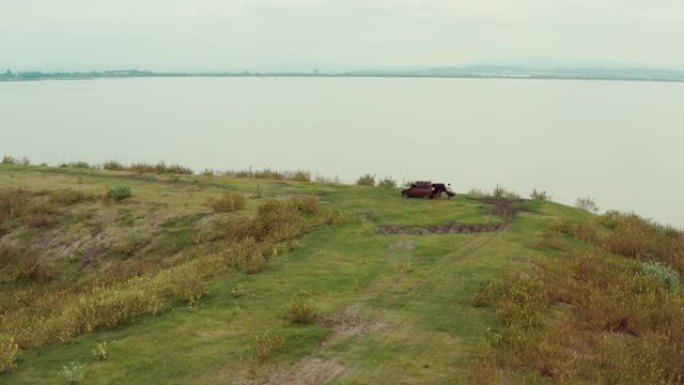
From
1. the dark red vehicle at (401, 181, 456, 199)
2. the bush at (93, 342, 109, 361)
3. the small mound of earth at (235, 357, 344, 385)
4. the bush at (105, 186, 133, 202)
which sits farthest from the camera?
the dark red vehicle at (401, 181, 456, 199)

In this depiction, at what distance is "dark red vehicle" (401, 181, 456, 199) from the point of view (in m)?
27.3

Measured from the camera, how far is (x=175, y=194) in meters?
27.1

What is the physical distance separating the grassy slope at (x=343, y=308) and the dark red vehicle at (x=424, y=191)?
10.5 feet

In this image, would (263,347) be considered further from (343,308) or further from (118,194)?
(118,194)

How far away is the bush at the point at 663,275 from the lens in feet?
55.8

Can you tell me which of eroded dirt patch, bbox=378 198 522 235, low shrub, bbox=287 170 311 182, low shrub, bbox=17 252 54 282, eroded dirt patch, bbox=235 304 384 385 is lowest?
low shrub, bbox=17 252 54 282

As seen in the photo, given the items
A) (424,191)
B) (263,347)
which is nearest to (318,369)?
(263,347)

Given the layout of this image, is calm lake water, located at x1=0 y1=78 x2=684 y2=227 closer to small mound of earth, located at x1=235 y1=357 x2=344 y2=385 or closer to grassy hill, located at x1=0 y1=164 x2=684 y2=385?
grassy hill, located at x1=0 y1=164 x2=684 y2=385

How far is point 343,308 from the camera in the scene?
13.9 metres

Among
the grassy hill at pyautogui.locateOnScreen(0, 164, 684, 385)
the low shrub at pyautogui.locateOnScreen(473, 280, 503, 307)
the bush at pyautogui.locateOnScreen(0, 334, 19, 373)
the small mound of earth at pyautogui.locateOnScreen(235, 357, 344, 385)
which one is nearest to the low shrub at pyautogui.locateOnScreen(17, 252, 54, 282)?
the grassy hill at pyautogui.locateOnScreen(0, 164, 684, 385)

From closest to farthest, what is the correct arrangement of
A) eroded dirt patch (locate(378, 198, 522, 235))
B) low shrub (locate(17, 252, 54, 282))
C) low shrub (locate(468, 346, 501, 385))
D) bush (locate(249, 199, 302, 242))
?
low shrub (locate(468, 346, 501, 385)), bush (locate(249, 199, 302, 242)), low shrub (locate(17, 252, 54, 282)), eroded dirt patch (locate(378, 198, 522, 235))

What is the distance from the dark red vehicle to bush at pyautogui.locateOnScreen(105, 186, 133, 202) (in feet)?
40.4

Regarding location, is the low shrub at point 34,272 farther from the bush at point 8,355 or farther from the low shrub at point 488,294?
the low shrub at point 488,294

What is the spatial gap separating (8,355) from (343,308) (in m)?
6.80
